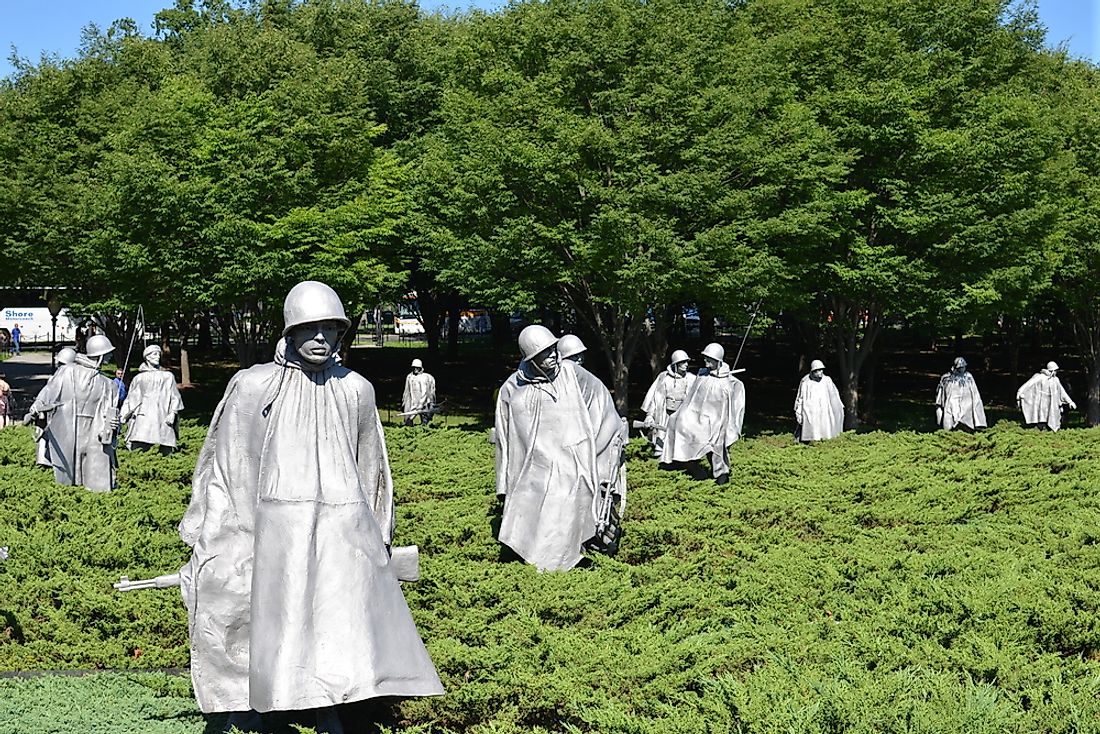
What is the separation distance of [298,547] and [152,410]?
15.0 metres

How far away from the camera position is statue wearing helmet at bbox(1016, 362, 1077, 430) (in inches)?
1115

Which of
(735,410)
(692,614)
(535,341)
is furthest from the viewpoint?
(735,410)

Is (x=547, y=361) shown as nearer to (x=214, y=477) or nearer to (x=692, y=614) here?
(x=692, y=614)

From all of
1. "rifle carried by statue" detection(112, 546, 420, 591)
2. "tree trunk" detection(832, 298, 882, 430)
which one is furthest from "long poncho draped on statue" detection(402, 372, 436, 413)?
"rifle carried by statue" detection(112, 546, 420, 591)

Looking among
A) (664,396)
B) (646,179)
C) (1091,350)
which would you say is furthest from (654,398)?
(1091,350)

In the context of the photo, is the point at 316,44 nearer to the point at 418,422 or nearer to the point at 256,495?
the point at 418,422

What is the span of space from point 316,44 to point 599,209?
15.3 meters

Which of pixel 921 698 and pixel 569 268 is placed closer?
pixel 921 698

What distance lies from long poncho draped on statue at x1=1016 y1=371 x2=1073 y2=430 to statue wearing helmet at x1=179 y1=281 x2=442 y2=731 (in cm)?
2498

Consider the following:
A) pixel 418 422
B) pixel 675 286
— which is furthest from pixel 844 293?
pixel 418 422

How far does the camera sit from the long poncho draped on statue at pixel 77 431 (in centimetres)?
1577

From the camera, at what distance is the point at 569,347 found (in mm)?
12211

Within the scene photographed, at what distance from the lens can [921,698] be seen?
644 cm

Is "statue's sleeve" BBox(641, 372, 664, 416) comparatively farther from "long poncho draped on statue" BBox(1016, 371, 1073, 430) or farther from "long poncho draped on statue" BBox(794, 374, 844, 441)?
"long poncho draped on statue" BBox(1016, 371, 1073, 430)
